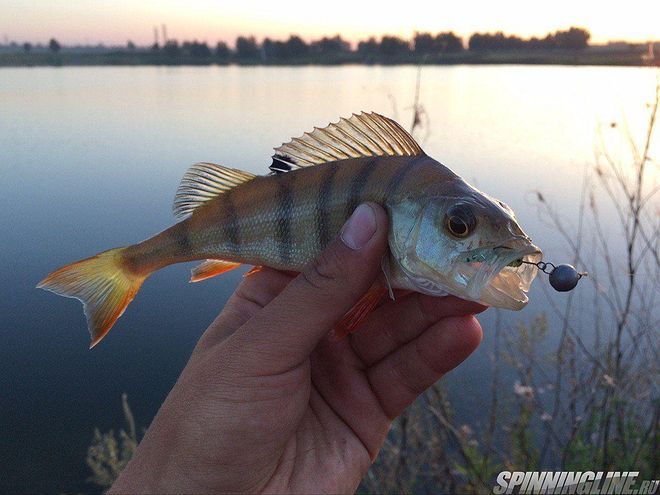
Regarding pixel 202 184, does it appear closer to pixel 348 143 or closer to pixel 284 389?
pixel 348 143

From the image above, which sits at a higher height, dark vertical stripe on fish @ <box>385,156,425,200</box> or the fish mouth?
dark vertical stripe on fish @ <box>385,156,425,200</box>

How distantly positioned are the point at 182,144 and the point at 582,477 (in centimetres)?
1153

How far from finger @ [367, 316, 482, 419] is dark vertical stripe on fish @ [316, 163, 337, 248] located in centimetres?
72

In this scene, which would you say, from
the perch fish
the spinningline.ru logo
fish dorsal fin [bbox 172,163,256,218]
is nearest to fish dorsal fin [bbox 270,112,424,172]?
the perch fish

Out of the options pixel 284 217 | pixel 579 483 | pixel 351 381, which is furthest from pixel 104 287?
pixel 579 483

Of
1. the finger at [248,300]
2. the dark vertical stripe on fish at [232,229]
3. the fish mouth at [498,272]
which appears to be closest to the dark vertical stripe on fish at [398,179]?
the fish mouth at [498,272]

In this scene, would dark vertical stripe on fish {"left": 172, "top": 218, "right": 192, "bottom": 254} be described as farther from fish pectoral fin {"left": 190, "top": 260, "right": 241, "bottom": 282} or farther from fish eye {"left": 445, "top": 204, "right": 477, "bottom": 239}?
fish eye {"left": 445, "top": 204, "right": 477, "bottom": 239}

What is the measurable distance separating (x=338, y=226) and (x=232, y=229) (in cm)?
48

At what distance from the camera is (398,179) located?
80.6 inches

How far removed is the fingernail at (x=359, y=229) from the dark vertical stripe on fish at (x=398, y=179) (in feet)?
0.45

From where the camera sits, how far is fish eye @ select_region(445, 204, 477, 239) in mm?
1867

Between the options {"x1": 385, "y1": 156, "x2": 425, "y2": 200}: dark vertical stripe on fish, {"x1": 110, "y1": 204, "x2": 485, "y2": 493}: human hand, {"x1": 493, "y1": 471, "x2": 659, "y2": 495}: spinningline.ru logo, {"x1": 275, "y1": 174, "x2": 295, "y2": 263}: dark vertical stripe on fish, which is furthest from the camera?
{"x1": 493, "y1": 471, "x2": 659, "y2": 495}: spinningline.ru logo

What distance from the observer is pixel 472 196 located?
1927mm

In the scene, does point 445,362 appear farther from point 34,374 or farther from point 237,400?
point 34,374
